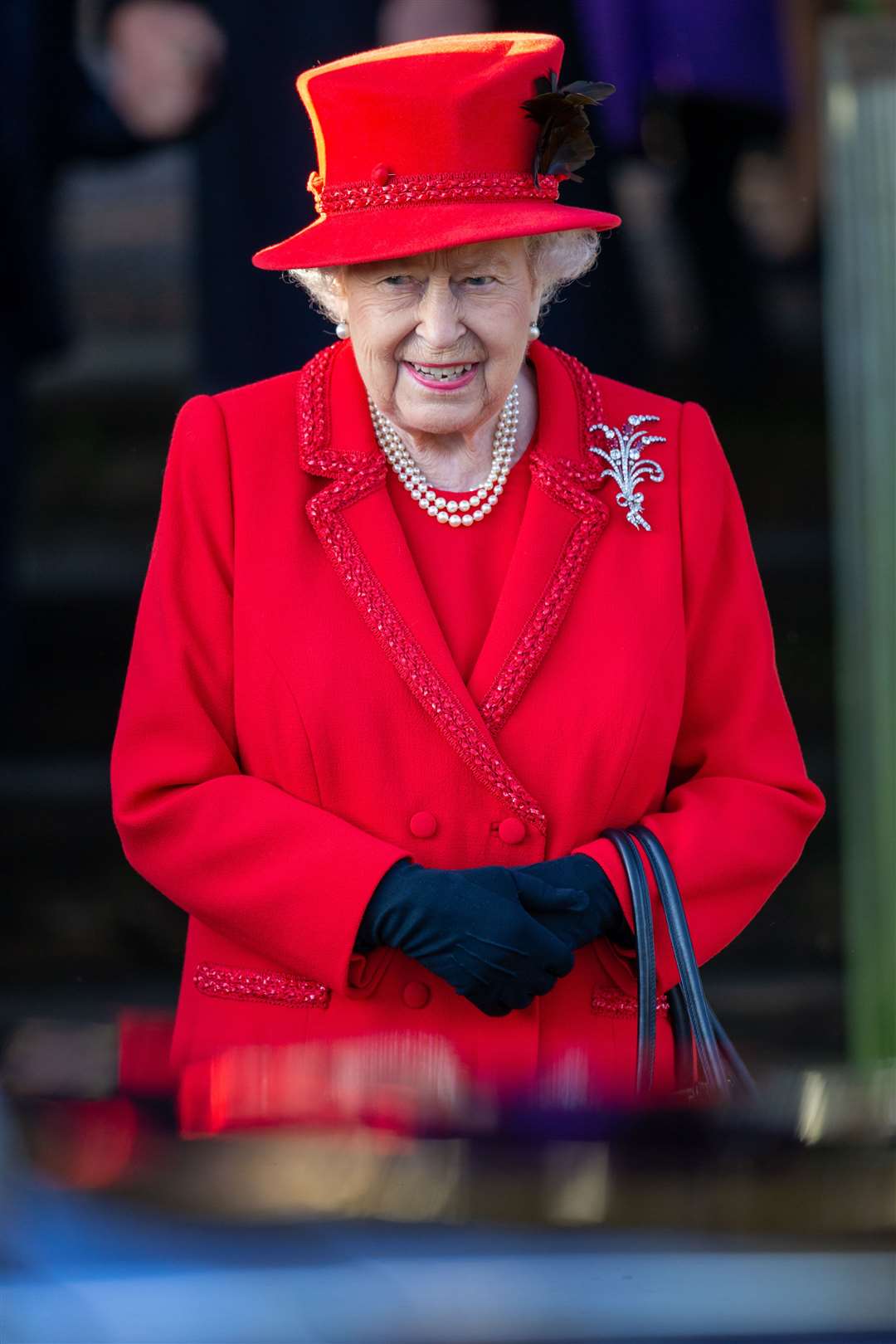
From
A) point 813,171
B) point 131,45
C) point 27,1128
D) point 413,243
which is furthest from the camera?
point 813,171

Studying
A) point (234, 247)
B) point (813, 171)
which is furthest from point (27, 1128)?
point (813, 171)

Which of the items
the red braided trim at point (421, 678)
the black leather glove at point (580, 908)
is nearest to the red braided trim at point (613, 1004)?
the black leather glove at point (580, 908)

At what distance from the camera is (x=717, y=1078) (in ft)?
7.07

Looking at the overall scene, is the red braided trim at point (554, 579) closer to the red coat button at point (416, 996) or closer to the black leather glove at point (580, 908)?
the black leather glove at point (580, 908)

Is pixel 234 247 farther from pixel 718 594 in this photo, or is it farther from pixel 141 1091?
pixel 141 1091

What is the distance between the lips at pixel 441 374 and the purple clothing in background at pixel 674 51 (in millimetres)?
1574

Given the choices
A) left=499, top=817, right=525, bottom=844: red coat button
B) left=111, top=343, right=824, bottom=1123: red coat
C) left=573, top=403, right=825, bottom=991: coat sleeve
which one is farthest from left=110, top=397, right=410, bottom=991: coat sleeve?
left=573, top=403, right=825, bottom=991: coat sleeve

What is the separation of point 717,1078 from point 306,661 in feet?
2.14

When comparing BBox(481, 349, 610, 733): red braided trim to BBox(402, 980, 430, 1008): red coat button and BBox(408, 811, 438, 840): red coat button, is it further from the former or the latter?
BBox(402, 980, 430, 1008): red coat button

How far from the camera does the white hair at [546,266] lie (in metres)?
2.26

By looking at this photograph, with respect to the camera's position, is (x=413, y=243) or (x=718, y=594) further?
(x=718, y=594)

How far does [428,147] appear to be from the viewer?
216 cm

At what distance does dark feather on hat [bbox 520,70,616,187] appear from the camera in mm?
2182

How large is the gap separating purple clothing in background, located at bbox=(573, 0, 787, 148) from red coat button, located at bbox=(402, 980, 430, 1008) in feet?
6.50
